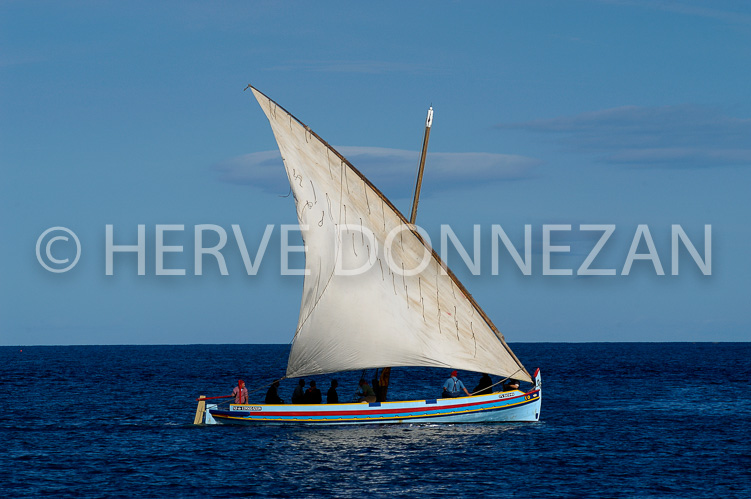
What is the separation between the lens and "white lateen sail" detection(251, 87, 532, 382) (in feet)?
140

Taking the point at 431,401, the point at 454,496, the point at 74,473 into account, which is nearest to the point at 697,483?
the point at 454,496

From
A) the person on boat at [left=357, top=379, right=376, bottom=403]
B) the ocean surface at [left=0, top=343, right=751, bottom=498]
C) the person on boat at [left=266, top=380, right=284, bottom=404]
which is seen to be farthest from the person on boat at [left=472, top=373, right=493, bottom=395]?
the person on boat at [left=266, top=380, right=284, bottom=404]

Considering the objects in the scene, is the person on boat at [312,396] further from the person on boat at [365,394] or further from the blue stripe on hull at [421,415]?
the person on boat at [365,394]

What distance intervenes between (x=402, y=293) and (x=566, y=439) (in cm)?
1080

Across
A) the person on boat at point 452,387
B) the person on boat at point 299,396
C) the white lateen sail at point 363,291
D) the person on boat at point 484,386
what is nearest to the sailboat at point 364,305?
the white lateen sail at point 363,291

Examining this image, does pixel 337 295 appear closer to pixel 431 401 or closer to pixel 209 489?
pixel 431 401

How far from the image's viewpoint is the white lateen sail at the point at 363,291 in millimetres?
42625

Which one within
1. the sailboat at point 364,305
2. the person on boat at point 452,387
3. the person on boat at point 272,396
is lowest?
the person on boat at point 272,396

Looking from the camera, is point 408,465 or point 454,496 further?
point 408,465

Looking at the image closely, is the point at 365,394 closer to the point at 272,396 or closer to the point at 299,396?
the point at 299,396

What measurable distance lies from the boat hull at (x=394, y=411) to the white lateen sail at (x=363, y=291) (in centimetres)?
165

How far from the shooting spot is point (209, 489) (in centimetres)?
3288

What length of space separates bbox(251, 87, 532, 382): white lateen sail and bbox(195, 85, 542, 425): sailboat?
5 centimetres

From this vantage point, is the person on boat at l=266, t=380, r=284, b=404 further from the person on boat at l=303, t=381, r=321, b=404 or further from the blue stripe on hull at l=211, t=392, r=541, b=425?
the person on boat at l=303, t=381, r=321, b=404
